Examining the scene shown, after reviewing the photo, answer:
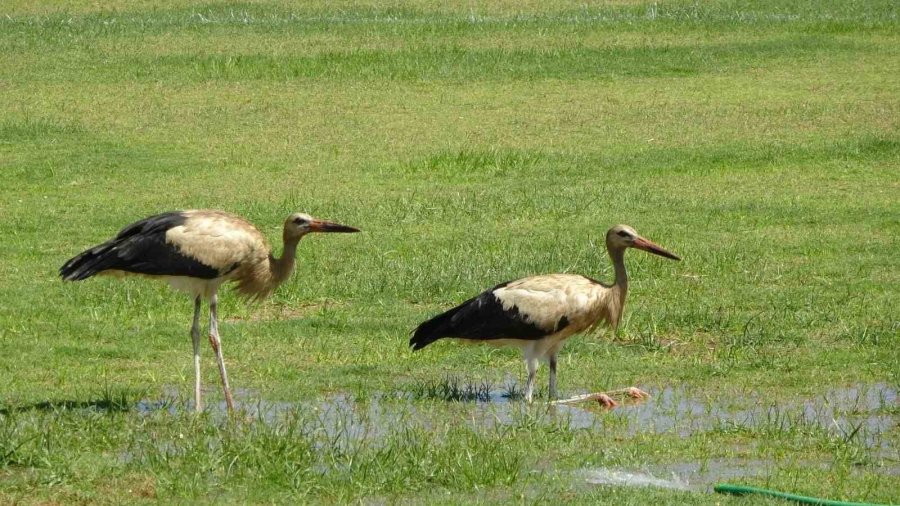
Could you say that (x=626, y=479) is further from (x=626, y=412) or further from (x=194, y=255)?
(x=194, y=255)

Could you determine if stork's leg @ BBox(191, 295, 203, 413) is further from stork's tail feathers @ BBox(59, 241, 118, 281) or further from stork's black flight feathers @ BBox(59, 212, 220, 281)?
stork's tail feathers @ BBox(59, 241, 118, 281)

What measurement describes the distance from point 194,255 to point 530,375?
229cm

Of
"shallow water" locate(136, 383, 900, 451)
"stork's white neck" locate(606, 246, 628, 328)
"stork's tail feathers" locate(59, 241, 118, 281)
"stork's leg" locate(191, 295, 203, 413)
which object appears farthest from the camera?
"stork's white neck" locate(606, 246, 628, 328)

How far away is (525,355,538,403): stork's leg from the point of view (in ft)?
31.4

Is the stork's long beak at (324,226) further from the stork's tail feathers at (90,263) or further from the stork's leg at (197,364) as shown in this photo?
the stork's tail feathers at (90,263)

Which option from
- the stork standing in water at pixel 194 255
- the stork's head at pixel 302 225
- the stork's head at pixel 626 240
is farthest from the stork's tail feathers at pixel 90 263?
the stork's head at pixel 626 240

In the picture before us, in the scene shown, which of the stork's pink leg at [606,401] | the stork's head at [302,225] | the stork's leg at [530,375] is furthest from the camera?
the stork's head at [302,225]

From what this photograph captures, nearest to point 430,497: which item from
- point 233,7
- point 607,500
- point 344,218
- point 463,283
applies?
point 607,500

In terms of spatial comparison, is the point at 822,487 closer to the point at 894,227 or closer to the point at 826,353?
the point at 826,353

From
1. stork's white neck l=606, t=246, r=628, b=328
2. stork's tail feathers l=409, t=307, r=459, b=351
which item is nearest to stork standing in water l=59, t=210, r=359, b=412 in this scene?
stork's tail feathers l=409, t=307, r=459, b=351

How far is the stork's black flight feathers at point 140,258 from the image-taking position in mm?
9797

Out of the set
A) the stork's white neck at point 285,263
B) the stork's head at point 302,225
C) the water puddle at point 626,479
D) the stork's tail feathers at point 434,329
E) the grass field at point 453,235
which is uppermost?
the stork's head at point 302,225

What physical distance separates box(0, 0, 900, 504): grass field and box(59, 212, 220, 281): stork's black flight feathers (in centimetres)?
76

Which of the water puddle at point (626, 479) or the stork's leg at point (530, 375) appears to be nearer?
the water puddle at point (626, 479)
